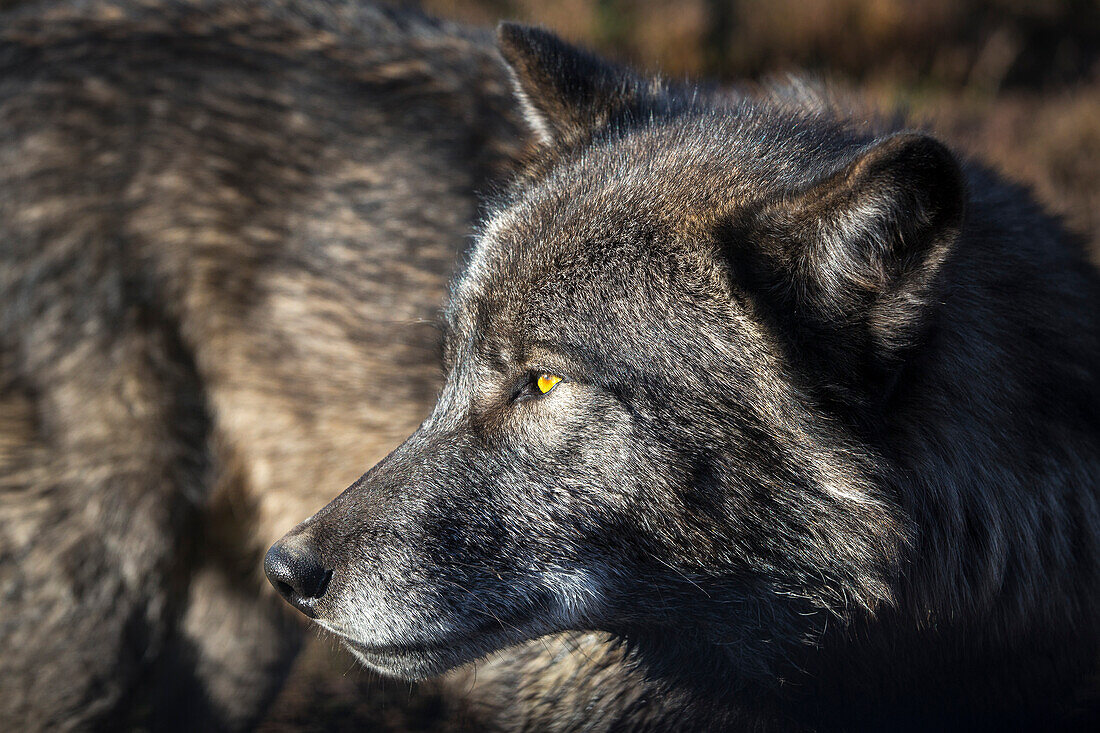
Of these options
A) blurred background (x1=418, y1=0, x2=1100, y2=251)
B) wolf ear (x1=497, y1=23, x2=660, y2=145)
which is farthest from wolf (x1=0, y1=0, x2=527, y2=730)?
blurred background (x1=418, y1=0, x2=1100, y2=251)

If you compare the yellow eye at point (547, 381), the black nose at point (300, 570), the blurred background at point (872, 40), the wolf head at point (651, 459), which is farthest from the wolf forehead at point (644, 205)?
the blurred background at point (872, 40)

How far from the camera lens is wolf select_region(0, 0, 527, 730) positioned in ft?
11.7

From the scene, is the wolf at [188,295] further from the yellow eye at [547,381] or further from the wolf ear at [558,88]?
the yellow eye at [547,381]

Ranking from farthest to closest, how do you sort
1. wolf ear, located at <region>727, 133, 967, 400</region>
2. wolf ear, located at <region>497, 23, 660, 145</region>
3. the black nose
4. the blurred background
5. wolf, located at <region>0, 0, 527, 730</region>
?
the blurred background → wolf, located at <region>0, 0, 527, 730</region> → wolf ear, located at <region>497, 23, 660, 145</region> → the black nose → wolf ear, located at <region>727, 133, 967, 400</region>

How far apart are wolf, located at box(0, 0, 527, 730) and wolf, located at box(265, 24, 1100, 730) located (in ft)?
3.99

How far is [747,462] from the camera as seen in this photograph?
239 centimetres

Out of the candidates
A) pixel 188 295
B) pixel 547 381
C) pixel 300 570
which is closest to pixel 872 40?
pixel 188 295

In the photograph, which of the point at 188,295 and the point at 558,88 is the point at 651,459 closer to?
the point at 558,88

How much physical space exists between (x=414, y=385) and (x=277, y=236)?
2.74 ft

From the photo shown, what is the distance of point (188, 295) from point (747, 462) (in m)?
2.47

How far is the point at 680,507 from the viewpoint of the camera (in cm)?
240

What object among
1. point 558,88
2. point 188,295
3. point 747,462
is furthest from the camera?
point 188,295

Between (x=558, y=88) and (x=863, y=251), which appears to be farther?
(x=558, y=88)

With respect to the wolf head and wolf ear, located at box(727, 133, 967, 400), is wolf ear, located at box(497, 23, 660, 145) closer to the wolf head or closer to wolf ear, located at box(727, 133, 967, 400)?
the wolf head
